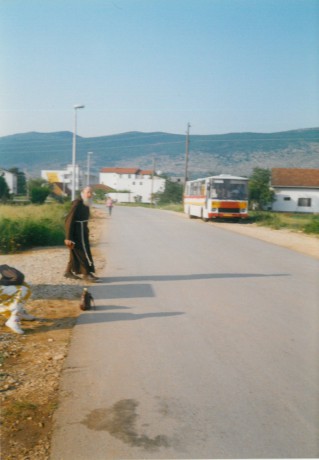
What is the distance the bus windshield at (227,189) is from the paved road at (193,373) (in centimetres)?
2034

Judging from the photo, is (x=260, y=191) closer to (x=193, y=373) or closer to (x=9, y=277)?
(x=9, y=277)

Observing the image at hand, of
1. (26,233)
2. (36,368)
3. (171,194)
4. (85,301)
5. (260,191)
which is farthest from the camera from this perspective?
(171,194)

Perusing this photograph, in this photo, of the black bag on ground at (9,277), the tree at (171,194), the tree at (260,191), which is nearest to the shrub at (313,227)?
the black bag on ground at (9,277)

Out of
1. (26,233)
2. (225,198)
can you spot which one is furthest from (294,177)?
(26,233)

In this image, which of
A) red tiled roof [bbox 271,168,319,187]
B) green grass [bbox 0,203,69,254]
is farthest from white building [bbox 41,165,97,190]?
red tiled roof [bbox 271,168,319,187]

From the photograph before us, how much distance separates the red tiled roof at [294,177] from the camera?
5666 cm

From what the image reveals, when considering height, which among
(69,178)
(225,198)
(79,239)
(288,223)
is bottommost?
(288,223)

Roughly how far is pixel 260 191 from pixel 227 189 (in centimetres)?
2553

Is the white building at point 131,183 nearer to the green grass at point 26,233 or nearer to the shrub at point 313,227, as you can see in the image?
the shrub at point 313,227

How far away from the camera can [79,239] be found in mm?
9234

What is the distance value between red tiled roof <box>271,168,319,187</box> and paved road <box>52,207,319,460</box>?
49.1m

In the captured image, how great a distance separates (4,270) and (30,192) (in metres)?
39.7

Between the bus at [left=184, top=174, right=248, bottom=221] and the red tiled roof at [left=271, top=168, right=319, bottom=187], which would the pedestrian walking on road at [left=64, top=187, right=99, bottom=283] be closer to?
the bus at [left=184, top=174, right=248, bottom=221]

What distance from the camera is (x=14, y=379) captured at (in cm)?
446
